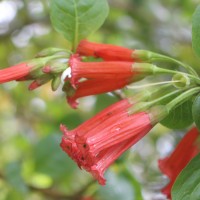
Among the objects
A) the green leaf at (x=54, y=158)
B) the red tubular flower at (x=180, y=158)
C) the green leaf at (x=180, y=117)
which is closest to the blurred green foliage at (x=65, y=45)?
the green leaf at (x=54, y=158)

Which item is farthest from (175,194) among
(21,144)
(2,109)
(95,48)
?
(2,109)

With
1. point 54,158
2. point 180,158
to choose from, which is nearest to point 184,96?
point 180,158

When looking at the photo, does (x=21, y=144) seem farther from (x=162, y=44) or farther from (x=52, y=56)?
(x=52, y=56)

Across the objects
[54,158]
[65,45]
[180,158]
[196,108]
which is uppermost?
[196,108]

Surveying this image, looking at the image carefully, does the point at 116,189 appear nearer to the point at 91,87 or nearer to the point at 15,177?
the point at 15,177

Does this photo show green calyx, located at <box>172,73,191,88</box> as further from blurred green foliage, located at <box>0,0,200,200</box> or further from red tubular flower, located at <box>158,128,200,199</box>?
blurred green foliage, located at <box>0,0,200,200</box>
